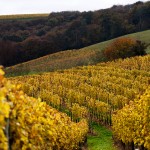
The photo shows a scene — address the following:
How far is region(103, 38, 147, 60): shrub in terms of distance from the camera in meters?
87.0

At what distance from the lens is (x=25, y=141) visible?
9367 mm

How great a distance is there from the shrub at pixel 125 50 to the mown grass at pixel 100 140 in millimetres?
46496

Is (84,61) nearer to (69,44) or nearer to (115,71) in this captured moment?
(115,71)

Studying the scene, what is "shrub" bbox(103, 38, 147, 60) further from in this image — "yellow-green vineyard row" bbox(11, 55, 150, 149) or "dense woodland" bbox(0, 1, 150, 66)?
"dense woodland" bbox(0, 1, 150, 66)

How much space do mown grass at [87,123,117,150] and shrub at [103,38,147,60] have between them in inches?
1831

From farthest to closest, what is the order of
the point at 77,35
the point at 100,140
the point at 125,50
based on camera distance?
the point at 77,35
the point at 125,50
the point at 100,140

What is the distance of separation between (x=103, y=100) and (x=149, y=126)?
27099mm

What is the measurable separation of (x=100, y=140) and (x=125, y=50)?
5354 centimetres

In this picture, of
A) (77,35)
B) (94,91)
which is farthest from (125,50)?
(77,35)

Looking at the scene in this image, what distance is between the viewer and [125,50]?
88.4 m

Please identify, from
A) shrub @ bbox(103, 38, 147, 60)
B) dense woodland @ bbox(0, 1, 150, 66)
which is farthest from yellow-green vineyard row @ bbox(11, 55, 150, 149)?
dense woodland @ bbox(0, 1, 150, 66)

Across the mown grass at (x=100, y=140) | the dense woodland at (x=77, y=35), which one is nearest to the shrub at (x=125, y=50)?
the dense woodland at (x=77, y=35)

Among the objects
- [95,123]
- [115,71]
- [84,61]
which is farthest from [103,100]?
[84,61]

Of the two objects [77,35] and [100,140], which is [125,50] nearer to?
[77,35]
